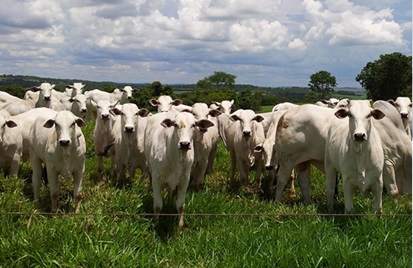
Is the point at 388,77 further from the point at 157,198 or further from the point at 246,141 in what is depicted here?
the point at 157,198

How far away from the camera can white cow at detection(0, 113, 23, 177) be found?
857cm

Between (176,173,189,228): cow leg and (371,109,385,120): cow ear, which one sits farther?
(176,173,189,228): cow leg

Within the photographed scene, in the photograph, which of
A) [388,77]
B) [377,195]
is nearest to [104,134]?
[377,195]

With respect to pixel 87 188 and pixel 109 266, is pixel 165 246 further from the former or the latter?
pixel 87 188

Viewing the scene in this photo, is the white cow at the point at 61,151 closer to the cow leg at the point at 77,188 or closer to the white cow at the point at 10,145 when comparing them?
the cow leg at the point at 77,188

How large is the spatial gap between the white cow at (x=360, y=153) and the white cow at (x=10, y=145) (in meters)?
5.60

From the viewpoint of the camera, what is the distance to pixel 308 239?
605 cm

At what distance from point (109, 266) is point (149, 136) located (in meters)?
3.24

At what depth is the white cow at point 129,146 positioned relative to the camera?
9.30 m

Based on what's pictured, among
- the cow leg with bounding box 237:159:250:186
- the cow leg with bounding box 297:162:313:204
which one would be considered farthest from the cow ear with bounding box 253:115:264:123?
the cow leg with bounding box 297:162:313:204

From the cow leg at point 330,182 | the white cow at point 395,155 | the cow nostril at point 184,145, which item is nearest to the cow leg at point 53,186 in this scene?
the cow nostril at point 184,145

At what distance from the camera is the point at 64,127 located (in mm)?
7262

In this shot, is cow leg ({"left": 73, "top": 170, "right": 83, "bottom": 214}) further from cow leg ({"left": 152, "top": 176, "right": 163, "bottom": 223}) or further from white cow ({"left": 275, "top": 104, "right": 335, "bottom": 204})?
white cow ({"left": 275, "top": 104, "right": 335, "bottom": 204})

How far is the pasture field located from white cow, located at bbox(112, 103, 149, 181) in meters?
1.04
